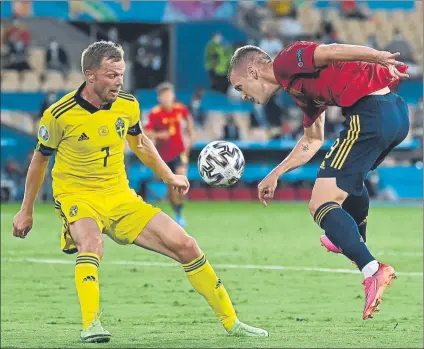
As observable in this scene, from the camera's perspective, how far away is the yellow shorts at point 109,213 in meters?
7.90

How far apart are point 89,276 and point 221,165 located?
1363 mm

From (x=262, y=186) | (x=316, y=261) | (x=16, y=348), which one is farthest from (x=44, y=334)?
(x=316, y=261)

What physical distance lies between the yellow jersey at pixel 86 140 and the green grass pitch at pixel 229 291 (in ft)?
3.71

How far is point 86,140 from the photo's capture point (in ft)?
25.9

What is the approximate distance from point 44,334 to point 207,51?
68.7 feet

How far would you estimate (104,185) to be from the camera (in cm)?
805

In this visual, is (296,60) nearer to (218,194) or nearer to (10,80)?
(218,194)

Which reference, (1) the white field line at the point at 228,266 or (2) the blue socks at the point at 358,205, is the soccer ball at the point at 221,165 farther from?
(1) the white field line at the point at 228,266

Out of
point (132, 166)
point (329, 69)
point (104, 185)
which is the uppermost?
point (329, 69)

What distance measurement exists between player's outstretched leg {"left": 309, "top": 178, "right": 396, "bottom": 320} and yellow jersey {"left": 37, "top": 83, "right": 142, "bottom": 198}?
1.60 m

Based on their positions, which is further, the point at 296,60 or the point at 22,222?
the point at 22,222

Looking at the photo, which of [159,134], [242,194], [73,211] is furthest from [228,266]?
[242,194]

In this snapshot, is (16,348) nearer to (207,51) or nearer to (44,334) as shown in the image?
(44,334)

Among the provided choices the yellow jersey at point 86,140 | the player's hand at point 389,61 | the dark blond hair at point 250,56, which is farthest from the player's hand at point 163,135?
the player's hand at point 389,61
